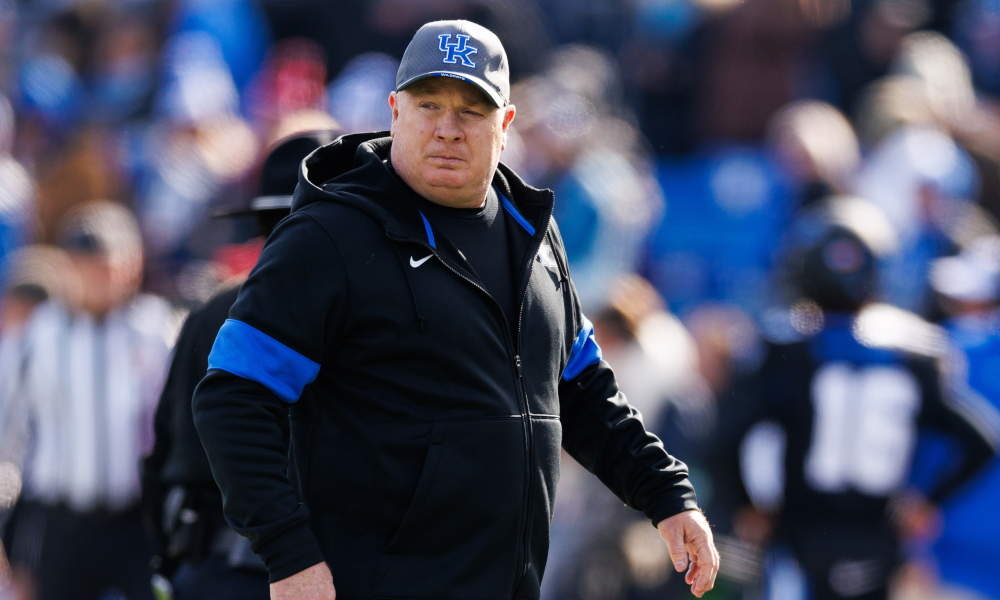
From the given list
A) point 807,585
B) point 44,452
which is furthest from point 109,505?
point 807,585

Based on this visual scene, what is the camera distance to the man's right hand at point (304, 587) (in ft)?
7.73

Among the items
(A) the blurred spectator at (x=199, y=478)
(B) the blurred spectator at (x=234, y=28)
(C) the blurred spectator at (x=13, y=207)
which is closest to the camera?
(A) the blurred spectator at (x=199, y=478)

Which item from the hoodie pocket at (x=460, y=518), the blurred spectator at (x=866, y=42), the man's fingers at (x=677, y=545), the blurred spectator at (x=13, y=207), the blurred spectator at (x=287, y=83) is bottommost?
the blurred spectator at (x=13, y=207)

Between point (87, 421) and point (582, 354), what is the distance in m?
3.47

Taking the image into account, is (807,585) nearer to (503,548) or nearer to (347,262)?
(503,548)

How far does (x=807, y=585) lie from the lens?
5668 mm

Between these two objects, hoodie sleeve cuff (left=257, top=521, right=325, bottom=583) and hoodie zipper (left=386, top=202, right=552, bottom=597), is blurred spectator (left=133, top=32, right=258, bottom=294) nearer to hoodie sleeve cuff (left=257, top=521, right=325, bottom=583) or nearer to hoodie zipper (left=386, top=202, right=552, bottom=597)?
hoodie zipper (left=386, top=202, right=552, bottom=597)

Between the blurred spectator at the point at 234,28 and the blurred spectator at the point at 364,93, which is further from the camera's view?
the blurred spectator at the point at 234,28

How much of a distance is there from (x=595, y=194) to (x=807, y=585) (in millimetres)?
2920

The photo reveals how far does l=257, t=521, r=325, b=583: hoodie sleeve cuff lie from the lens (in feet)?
7.75

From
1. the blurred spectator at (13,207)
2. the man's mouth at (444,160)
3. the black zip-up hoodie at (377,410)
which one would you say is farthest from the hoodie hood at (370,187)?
the blurred spectator at (13,207)

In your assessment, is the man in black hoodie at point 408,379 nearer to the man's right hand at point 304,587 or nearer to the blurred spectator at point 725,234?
the man's right hand at point 304,587

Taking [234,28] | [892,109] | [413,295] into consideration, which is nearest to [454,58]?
[413,295]

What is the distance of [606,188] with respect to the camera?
7.65 metres
